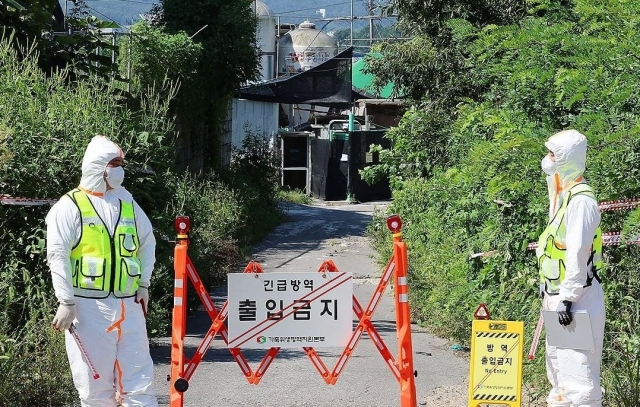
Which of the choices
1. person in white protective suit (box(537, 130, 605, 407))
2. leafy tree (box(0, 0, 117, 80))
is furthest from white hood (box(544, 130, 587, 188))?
leafy tree (box(0, 0, 117, 80))

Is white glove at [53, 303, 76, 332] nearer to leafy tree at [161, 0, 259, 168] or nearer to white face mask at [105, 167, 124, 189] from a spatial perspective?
white face mask at [105, 167, 124, 189]

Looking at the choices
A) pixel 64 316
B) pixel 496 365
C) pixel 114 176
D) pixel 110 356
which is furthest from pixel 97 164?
pixel 496 365

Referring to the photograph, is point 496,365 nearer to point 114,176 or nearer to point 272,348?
point 272,348

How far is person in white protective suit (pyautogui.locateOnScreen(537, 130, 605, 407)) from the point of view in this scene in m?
6.17

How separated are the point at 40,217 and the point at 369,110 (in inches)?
1293

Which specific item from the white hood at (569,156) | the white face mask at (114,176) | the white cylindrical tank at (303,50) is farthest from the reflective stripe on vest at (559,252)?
the white cylindrical tank at (303,50)

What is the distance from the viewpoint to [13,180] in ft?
27.4

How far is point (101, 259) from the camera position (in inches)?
243

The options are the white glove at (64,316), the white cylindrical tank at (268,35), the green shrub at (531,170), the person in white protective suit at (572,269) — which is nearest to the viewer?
the white glove at (64,316)

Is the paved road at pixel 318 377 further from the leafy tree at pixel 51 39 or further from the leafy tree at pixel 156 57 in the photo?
the leafy tree at pixel 156 57

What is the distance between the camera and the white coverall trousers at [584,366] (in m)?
6.17

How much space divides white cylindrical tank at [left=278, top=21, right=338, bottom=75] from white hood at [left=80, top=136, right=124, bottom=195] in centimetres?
3961

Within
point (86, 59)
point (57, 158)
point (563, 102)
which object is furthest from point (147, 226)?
point (86, 59)

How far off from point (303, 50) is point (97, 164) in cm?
4144
